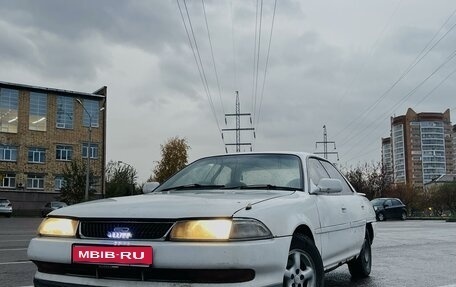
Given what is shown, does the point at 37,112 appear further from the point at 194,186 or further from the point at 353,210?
the point at 194,186

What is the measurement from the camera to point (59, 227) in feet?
12.8

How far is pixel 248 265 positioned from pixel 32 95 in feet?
188

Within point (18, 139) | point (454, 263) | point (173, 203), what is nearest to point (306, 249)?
point (173, 203)

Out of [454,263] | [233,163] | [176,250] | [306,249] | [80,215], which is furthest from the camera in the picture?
[454,263]

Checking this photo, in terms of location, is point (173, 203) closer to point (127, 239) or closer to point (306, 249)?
point (127, 239)

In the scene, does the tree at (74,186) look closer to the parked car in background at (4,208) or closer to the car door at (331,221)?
the parked car in background at (4,208)

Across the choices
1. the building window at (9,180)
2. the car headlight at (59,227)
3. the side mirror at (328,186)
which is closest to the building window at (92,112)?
the building window at (9,180)

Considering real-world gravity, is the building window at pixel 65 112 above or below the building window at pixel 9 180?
above

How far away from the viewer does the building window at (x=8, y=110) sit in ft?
177

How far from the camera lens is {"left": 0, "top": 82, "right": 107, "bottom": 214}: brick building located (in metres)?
53.9

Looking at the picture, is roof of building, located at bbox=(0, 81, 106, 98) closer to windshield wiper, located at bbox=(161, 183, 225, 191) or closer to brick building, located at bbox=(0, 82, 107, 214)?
brick building, located at bbox=(0, 82, 107, 214)

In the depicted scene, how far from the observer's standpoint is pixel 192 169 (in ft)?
18.8

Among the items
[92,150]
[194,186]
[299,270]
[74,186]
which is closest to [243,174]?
[194,186]

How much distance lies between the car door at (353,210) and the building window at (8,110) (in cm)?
5343
